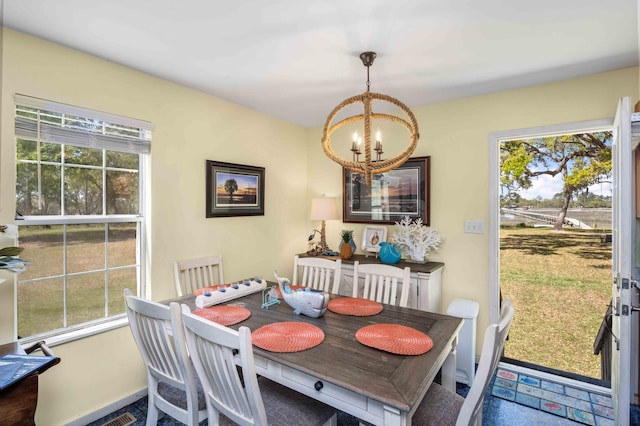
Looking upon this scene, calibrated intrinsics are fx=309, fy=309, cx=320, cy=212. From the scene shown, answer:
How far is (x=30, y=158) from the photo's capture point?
1.89m

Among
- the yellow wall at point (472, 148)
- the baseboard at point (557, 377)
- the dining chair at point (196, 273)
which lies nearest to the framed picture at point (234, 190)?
the dining chair at point (196, 273)

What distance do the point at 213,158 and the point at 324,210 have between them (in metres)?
1.24

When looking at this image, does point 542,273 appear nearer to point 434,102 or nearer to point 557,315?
point 557,315

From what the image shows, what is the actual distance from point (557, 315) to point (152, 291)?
4.05 m

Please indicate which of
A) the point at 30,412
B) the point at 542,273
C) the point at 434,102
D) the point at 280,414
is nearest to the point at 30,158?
the point at 30,412

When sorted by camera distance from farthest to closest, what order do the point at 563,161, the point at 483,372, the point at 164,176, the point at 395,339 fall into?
the point at 563,161
the point at 164,176
the point at 395,339
the point at 483,372

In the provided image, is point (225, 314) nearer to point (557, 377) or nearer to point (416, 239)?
point (416, 239)

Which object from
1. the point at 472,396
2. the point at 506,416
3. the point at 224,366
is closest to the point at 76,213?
the point at 224,366

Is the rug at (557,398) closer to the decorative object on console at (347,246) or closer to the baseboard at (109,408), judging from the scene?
the decorative object on console at (347,246)

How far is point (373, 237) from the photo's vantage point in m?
3.37

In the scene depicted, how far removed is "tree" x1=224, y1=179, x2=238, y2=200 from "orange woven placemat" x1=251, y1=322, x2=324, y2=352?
164 cm

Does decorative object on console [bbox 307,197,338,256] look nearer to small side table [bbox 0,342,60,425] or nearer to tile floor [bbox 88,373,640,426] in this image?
tile floor [bbox 88,373,640,426]

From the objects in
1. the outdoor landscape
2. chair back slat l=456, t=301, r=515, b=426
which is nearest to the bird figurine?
chair back slat l=456, t=301, r=515, b=426

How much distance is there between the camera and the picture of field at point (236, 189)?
→ 2.90 metres
